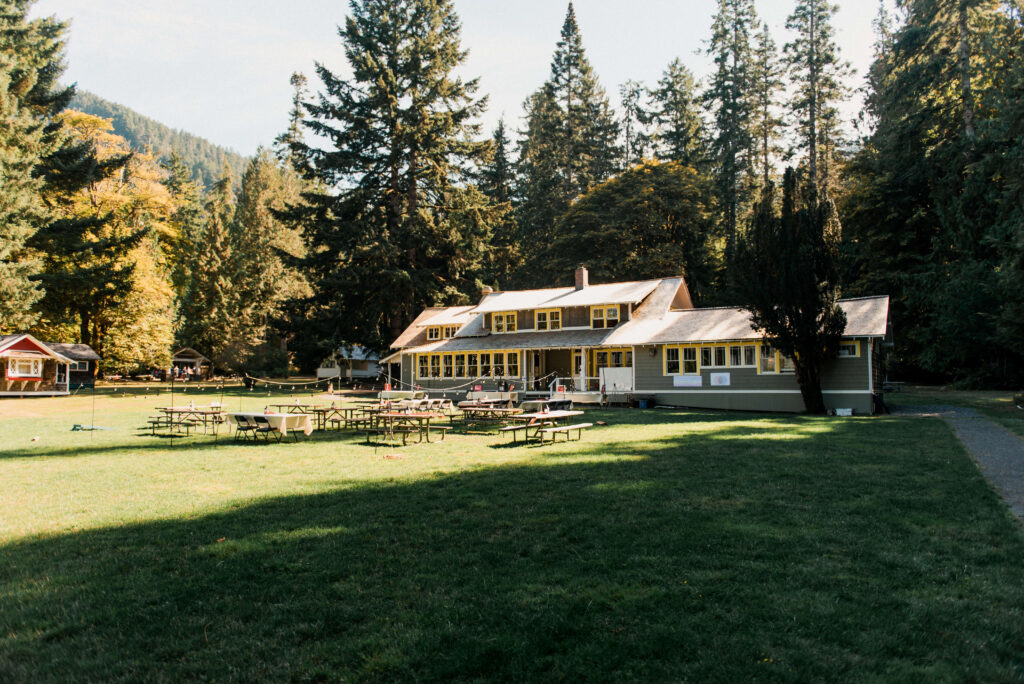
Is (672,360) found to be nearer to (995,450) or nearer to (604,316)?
(604,316)

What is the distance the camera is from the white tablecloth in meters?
15.1

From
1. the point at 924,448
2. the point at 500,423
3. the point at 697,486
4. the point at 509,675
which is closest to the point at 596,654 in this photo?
the point at 509,675

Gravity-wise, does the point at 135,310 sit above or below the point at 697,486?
above

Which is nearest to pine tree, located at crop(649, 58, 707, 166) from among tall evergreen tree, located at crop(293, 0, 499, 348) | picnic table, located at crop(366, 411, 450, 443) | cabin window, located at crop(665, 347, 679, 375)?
tall evergreen tree, located at crop(293, 0, 499, 348)

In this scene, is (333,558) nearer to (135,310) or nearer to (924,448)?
(924,448)

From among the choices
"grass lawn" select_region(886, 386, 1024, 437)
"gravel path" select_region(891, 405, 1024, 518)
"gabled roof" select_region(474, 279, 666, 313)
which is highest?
"gabled roof" select_region(474, 279, 666, 313)

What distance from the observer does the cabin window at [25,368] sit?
4119 centimetres

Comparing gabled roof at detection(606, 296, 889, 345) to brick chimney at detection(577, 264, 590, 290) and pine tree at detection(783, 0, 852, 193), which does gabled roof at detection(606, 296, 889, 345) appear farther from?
pine tree at detection(783, 0, 852, 193)

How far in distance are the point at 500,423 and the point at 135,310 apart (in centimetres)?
4366

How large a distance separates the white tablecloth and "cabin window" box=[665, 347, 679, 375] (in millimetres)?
17278

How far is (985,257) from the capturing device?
110 feet

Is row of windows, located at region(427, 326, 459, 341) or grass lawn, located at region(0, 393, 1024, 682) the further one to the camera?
row of windows, located at region(427, 326, 459, 341)

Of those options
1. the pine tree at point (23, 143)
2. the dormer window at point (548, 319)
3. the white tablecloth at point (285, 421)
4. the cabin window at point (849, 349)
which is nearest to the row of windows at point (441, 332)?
the dormer window at point (548, 319)

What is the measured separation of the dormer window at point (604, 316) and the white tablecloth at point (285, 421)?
19532mm
